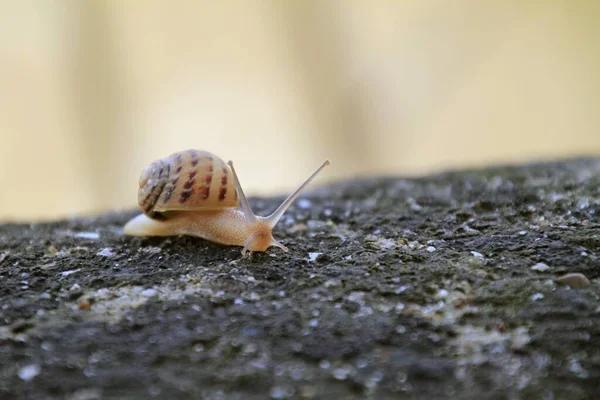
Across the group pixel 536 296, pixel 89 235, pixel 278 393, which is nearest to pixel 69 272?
pixel 89 235

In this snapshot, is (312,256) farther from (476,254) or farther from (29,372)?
(29,372)

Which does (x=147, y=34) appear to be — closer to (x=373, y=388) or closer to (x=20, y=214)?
(x=20, y=214)

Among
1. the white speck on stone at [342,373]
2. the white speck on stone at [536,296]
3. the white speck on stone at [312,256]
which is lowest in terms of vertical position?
the white speck on stone at [342,373]

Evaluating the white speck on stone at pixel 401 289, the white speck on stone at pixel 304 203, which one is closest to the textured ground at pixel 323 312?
the white speck on stone at pixel 401 289

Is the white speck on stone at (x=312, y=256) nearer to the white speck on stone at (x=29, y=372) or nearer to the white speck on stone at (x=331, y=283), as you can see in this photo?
the white speck on stone at (x=331, y=283)

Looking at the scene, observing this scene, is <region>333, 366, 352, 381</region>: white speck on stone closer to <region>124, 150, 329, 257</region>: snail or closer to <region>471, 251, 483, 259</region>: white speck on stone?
<region>471, 251, 483, 259</region>: white speck on stone
